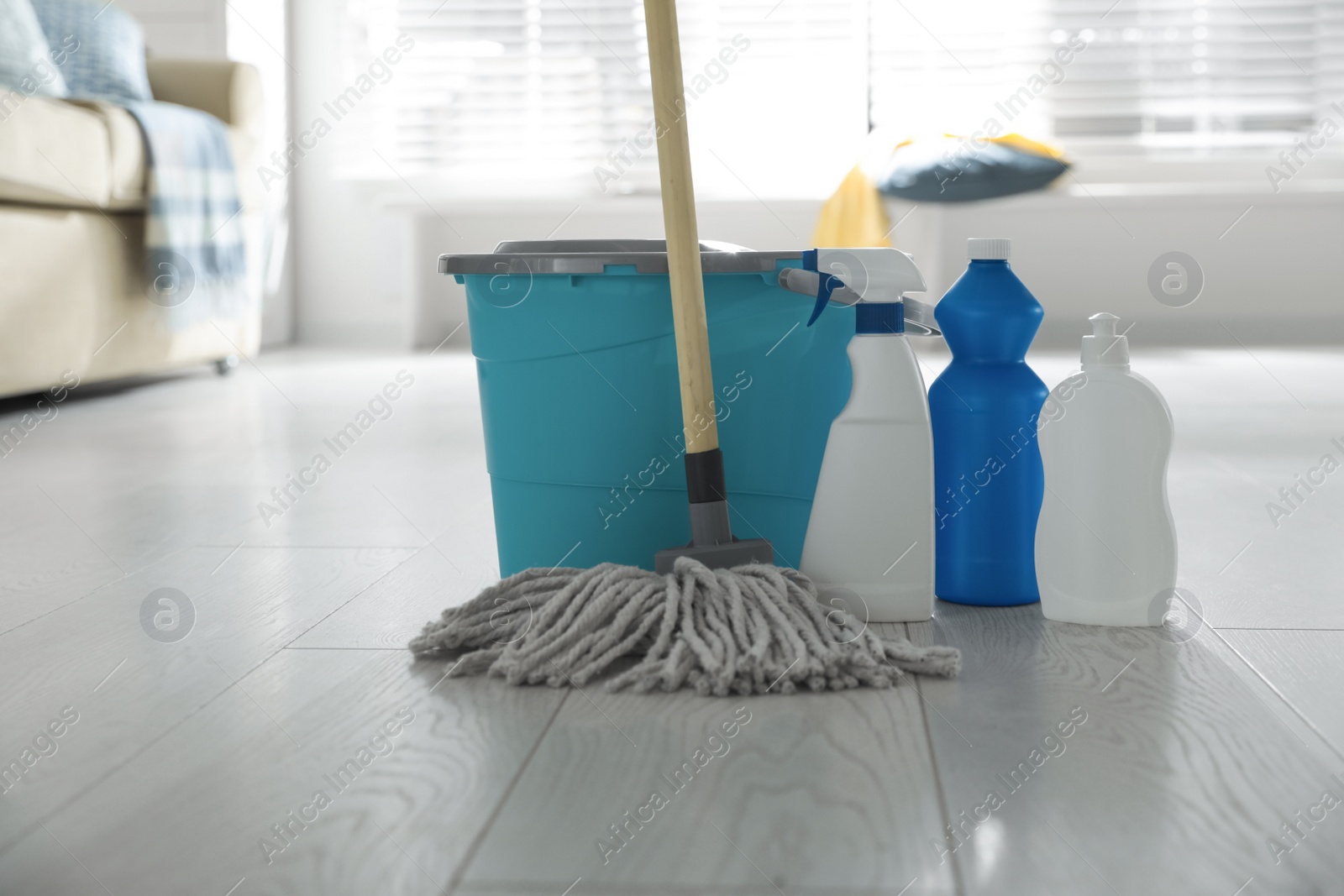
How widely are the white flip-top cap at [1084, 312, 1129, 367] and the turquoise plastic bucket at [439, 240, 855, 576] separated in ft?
0.51

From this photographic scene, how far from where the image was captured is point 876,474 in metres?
0.76

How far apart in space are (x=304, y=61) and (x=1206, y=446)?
2.95 m

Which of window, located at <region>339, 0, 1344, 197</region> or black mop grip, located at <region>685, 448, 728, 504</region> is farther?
window, located at <region>339, 0, 1344, 197</region>

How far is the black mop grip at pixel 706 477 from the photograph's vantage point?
771 mm

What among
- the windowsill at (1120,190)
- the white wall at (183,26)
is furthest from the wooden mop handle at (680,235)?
the white wall at (183,26)

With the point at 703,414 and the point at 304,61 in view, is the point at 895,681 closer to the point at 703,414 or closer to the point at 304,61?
the point at 703,414

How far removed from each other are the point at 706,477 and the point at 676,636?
0.42ft

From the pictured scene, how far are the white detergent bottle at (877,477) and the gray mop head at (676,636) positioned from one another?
54 millimetres

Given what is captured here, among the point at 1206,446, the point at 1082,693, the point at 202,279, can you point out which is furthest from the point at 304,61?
the point at 1082,693

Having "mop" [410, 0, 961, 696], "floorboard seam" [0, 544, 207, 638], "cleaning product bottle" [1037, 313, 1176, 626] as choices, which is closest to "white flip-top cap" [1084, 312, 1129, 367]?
"cleaning product bottle" [1037, 313, 1176, 626]

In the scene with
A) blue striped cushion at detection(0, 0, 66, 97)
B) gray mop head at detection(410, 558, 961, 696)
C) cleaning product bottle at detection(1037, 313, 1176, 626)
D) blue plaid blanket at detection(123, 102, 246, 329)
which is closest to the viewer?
gray mop head at detection(410, 558, 961, 696)

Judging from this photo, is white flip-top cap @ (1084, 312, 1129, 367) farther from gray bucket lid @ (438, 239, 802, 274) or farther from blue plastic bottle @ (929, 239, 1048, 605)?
gray bucket lid @ (438, 239, 802, 274)

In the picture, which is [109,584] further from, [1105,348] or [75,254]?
[75,254]

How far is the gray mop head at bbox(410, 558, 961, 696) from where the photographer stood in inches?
25.3
